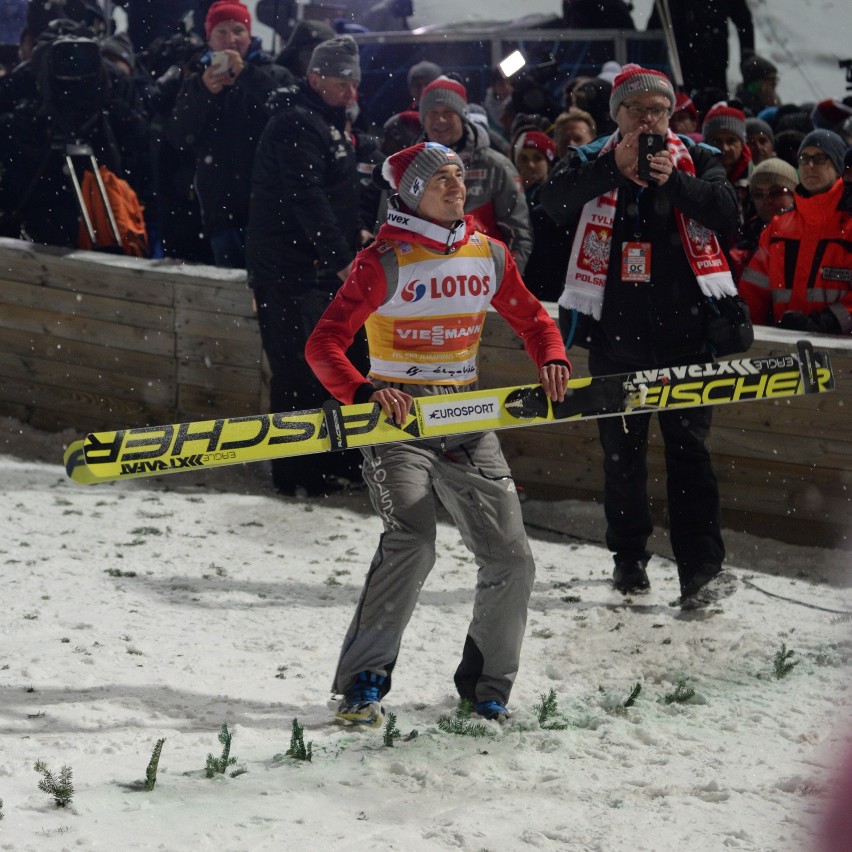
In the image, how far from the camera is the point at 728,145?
8508 millimetres

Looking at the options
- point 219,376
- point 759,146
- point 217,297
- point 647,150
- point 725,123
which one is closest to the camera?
point 647,150

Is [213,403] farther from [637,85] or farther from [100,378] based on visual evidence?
[637,85]

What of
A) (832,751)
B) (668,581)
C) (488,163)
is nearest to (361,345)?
(488,163)

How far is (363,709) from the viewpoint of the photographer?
14.5 feet

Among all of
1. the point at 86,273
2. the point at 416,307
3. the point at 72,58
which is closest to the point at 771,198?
the point at 416,307

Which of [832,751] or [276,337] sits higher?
[276,337]

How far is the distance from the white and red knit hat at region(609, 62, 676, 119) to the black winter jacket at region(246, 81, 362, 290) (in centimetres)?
210

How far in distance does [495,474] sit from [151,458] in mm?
1177

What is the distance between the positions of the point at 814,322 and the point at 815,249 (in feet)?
1.29

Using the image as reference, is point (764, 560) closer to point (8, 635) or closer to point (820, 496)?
point (820, 496)

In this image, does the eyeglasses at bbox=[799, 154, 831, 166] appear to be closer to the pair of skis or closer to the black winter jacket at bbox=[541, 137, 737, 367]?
the black winter jacket at bbox=[541, 137, 737, 367]

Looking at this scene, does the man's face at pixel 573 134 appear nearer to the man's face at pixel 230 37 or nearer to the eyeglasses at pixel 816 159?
the eyeglasses at pixel 816 159

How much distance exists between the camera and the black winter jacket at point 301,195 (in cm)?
712

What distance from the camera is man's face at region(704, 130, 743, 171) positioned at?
8.51m
